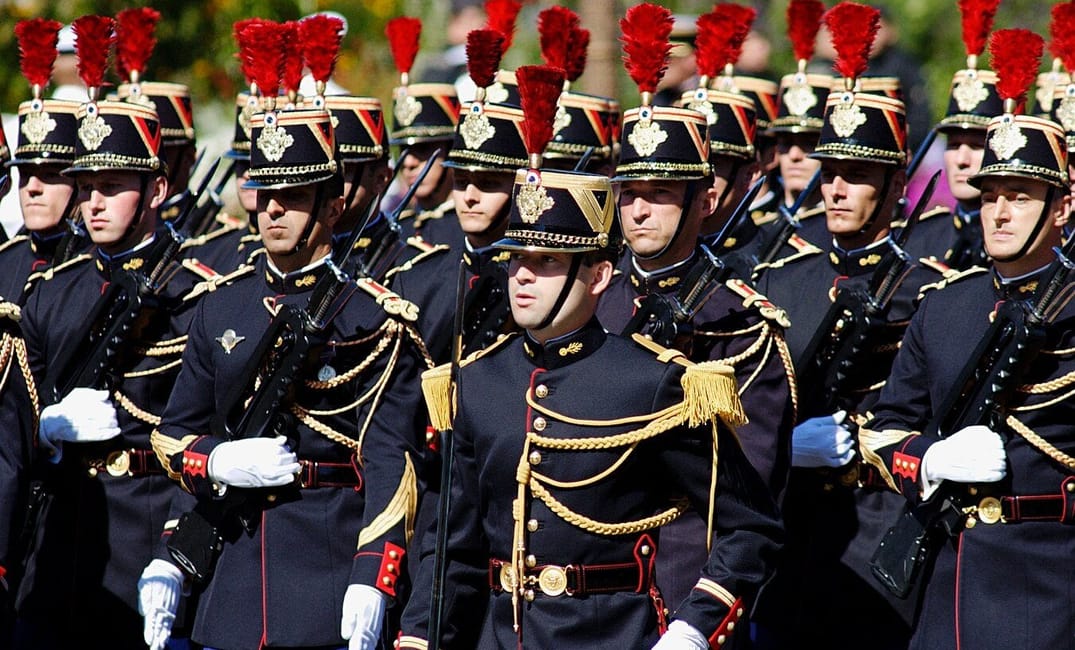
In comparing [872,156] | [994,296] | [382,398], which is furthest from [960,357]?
[382,398]

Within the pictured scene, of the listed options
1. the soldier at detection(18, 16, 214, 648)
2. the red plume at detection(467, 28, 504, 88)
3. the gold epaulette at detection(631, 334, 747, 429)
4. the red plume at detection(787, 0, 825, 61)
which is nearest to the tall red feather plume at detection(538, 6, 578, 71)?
the red plume at detection(467, 28, 504, 88)

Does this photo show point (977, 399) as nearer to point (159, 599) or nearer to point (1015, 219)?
Result: point (1015, 219)

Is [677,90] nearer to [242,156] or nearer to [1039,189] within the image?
[242,156]

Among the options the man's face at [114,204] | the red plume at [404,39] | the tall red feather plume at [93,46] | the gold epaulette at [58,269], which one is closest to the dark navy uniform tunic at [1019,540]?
the man's face at [114,204]

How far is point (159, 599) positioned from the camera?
22.9 feet

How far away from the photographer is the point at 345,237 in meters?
7.68

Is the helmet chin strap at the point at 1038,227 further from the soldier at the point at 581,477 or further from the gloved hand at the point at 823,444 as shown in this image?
the soldier at the point at 581,477

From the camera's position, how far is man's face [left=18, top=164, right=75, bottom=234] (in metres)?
9.09

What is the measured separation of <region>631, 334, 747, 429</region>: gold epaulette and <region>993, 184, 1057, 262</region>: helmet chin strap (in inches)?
67.5

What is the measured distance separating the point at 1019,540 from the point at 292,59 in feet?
→ 11.3

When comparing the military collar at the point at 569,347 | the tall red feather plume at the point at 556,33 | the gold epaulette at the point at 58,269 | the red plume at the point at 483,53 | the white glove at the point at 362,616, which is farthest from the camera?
the gold epaulette at the point at 58,269

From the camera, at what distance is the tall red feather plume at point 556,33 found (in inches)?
312

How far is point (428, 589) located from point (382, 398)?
1349mm

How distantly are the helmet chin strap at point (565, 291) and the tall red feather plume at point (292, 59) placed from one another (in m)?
2.65
